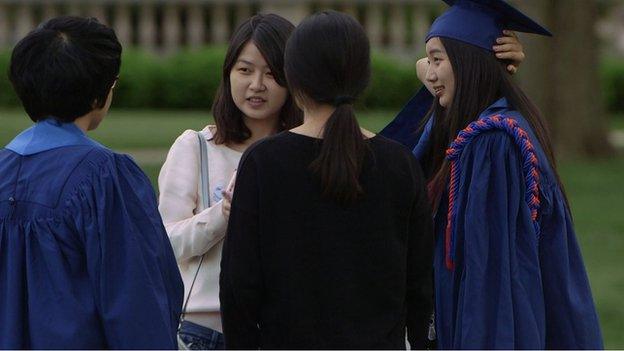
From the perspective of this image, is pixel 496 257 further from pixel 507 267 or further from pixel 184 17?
pixel 184 17

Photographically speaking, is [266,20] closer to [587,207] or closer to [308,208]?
[308,208]

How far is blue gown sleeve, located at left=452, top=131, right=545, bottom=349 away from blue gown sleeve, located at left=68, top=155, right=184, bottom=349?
88 cm

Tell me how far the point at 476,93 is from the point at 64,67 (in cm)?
125

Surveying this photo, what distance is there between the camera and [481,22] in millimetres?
3795

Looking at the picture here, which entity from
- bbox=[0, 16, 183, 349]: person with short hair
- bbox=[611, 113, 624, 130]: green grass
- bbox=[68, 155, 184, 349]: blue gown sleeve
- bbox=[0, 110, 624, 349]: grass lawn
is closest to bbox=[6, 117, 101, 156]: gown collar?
bbox=[0, 16, 183, 349]: person with short hair

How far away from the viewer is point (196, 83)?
37.6 m

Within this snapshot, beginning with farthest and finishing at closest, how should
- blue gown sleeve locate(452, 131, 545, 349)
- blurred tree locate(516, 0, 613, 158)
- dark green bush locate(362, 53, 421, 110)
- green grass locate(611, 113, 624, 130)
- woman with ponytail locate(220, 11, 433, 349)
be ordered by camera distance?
dark green bush locate(362, 53, 421, 110), green grass locate(611, 113, 624, 130), blurred tree locate(516, 0, 613, 158), blue gown sleeve locate(452, 131, 545, 349), woman with ponytail locate(220, 11, 433, 349)

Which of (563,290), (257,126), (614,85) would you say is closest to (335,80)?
(257,126)

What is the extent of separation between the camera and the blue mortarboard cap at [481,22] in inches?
149

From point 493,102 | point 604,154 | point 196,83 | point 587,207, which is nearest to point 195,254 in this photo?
point 493,102

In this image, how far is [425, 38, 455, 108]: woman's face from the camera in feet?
12.3

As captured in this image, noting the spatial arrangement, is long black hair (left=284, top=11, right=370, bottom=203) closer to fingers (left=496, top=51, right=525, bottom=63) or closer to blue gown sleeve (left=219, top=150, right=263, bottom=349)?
blue gown sleeve (left=219, top=150, right=263, bottom=349)

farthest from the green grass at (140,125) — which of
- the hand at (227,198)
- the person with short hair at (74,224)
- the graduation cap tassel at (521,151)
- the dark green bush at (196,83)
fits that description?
the person with short hair at (74,224)

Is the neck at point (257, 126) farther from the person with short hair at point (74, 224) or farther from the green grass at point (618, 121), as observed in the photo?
the green grass at point (618, 121)
